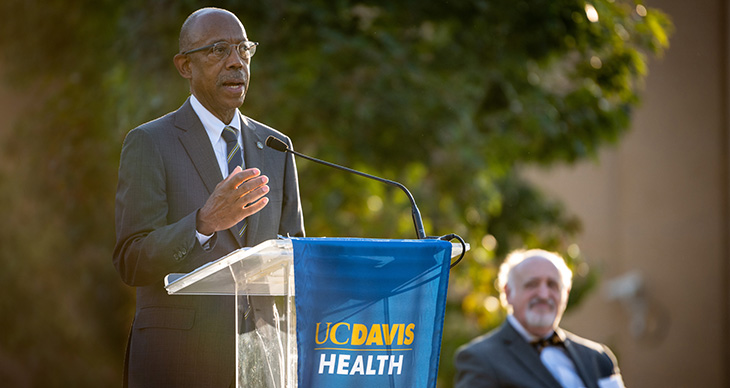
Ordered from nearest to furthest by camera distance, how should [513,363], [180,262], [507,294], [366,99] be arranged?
1. [180,262]
2. [513,363]
3. [507,294]
4. [366,99]

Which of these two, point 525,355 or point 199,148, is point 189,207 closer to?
point 199,148

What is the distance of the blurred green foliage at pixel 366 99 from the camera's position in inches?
226

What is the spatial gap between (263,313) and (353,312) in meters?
0.26

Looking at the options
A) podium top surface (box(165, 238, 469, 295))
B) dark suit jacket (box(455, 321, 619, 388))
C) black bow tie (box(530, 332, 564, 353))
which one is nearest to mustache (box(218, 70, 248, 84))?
podium top surface (box(165, 238, 469, 295))

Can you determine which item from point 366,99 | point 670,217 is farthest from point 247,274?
point 670,217

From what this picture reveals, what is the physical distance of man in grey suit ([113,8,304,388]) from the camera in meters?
2.17

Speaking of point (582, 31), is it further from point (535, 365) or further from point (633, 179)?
point (633, 179)

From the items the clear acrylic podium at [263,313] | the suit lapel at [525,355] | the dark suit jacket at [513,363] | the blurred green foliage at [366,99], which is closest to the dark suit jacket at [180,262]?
the clear acrylic podium at [263,313]

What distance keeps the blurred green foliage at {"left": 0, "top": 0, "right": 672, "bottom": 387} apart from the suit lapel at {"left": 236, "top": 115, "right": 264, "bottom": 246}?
307cm

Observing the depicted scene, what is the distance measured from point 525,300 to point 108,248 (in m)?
3.81

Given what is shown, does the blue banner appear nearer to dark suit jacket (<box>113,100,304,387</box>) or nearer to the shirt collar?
dark suit jacket (<box>113,100,304,387</box>)

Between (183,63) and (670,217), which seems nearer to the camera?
(183,63)

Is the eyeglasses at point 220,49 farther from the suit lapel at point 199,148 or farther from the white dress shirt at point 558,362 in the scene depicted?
the white dress shirt at point 558,362

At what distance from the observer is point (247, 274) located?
2.10 metres
